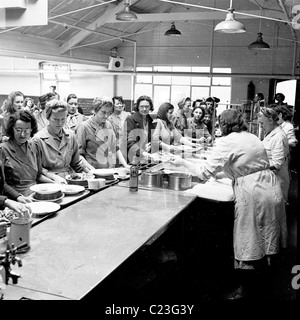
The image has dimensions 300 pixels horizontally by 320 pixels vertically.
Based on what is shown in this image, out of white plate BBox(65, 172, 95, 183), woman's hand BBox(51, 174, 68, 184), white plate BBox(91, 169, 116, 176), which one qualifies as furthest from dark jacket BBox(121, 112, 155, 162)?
woman's hand BBox(51, 174, 68, 184)

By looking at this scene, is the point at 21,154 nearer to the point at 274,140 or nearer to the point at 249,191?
the point at 249,191

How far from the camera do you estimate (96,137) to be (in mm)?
3760

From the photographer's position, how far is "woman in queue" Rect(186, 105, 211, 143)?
5.85m

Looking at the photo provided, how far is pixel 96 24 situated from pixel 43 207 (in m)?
8.54

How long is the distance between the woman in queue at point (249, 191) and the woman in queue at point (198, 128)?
2.90m

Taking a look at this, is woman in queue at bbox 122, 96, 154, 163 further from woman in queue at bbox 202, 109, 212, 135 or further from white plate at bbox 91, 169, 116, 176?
woman in queue at bbox 202, 109, 212, 135

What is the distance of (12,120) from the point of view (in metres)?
2.60

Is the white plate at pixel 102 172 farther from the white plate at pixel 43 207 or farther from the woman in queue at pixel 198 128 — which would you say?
the woman in queue at pixel 198 128

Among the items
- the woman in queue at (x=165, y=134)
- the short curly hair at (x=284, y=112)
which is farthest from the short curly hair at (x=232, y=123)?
A: the short curly hair at (x=284, y=112)

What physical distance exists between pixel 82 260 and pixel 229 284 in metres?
1.90

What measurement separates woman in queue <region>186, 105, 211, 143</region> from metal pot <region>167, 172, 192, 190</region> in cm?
267

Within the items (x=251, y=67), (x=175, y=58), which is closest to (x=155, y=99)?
(x=175, y=58)

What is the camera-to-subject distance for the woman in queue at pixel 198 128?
585cm

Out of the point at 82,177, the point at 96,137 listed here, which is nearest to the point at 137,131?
the point at 96,137
